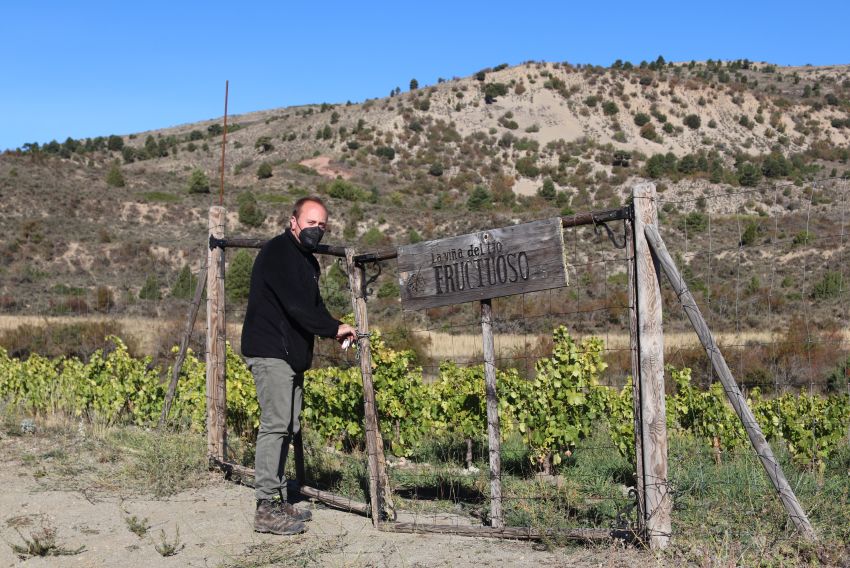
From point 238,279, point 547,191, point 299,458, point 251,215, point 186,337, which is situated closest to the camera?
point 299,458

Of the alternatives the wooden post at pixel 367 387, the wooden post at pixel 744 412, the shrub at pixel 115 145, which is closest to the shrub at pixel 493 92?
the shrub at pixel 115 145

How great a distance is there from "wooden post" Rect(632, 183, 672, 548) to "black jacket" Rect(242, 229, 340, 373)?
1925 millimetres

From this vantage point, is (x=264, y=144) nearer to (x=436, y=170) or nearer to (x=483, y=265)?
(x=436, y=170)

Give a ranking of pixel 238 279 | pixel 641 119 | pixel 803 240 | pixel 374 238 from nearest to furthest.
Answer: pixel 803 240, pixel 238 279, pixel 374 238, pixel 641 119

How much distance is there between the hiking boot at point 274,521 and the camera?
538cm

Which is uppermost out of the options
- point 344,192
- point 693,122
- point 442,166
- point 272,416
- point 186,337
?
point 693,122

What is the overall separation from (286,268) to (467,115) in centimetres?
6156

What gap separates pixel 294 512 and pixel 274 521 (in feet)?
0.60

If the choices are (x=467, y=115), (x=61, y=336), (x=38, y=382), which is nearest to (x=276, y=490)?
(x=38, y=382)

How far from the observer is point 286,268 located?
17.4ft

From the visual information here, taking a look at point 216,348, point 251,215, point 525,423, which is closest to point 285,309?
point 216,348

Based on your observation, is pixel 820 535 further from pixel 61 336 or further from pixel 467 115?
pixel 467 115

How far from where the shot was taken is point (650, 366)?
4.70m

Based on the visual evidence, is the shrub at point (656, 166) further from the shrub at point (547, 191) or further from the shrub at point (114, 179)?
the shrub at point (114, 179)
